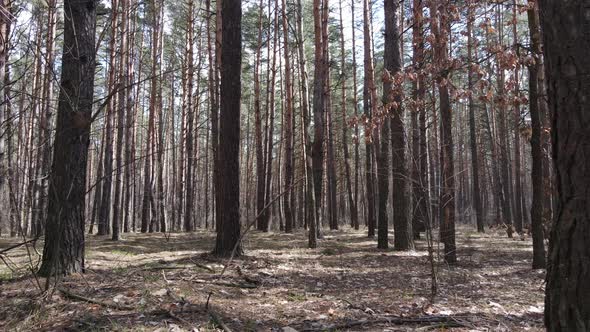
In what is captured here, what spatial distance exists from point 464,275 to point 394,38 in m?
5.45

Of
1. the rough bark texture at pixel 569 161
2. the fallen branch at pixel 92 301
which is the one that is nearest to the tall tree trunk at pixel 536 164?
the rough bark texture at pixel 569 161

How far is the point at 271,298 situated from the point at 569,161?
3.80 metres

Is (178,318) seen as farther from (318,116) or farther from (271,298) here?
(318,116)

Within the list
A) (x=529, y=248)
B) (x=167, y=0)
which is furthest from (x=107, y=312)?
(x=167, y=0)

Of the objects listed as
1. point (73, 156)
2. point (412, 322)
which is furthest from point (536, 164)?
point (73, 156)

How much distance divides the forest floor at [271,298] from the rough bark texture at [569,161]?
1902mm

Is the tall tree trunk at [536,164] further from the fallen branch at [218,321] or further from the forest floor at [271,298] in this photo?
the fallen branch at [218,321]

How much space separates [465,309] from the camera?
4.86 meters

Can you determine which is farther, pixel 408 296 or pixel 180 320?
pixel 408 296

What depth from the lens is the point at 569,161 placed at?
7.58ft

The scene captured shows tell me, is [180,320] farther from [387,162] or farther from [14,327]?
[387,162]

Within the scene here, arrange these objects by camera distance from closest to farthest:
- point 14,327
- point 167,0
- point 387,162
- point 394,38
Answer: point 14,327
point 394,38
point 387,162
point 167,0

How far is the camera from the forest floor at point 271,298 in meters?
4.01

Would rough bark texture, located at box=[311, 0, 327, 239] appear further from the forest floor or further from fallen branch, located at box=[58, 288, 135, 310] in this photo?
fallen branch, located at box=[58, 288, 135, 310]
